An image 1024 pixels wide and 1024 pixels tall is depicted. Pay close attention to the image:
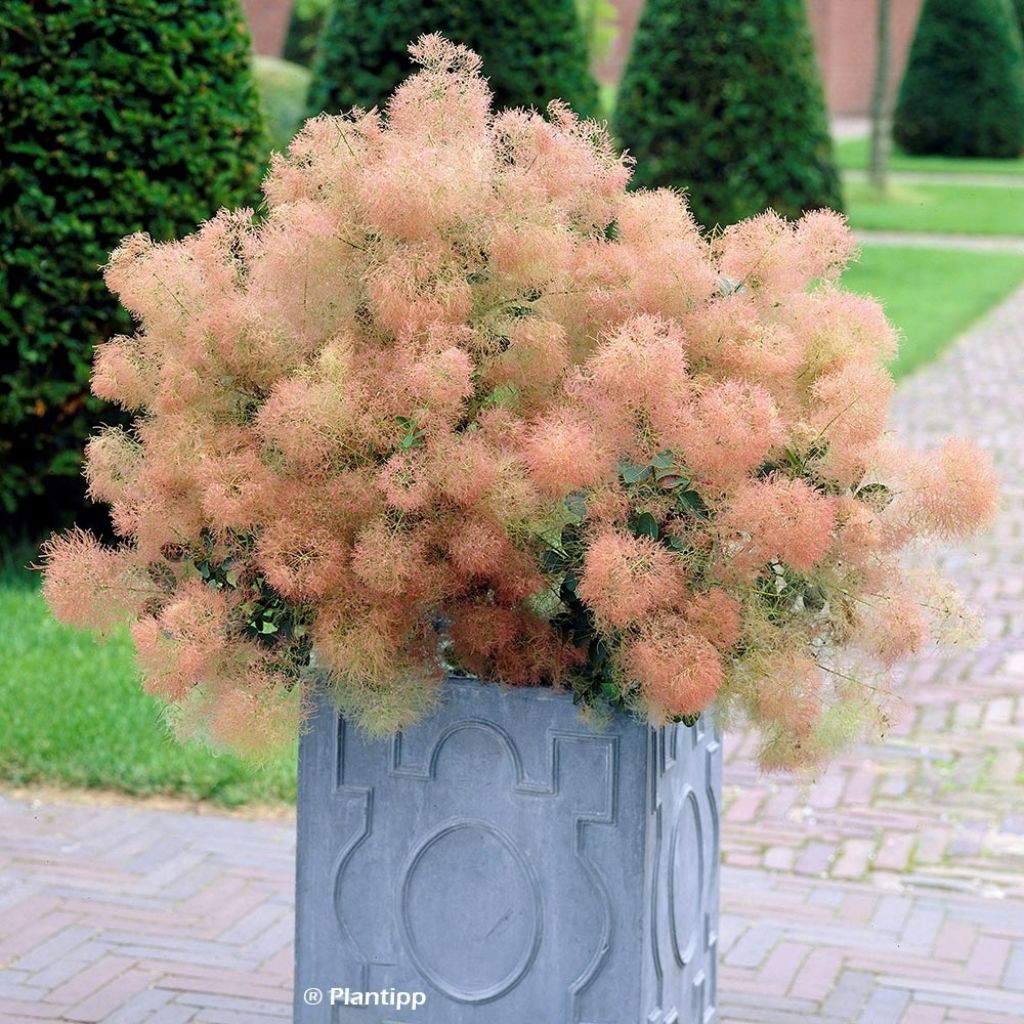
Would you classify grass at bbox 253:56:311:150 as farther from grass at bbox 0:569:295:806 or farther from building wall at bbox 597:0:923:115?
building wall at bbox 597:0:923:115

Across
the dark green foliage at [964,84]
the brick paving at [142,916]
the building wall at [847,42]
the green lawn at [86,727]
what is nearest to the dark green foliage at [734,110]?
the green lawn at [86,727]

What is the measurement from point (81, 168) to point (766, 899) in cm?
346

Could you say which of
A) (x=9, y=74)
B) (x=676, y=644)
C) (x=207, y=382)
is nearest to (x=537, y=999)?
(x=676, y=644)

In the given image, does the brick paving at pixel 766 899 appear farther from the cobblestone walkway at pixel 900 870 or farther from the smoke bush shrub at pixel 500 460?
the smoke bush shrub at pixel 500 460

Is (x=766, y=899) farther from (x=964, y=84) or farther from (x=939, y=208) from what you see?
(x=964, y=84)

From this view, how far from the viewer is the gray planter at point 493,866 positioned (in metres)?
2.44

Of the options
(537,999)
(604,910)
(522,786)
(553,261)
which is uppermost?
(553,261)

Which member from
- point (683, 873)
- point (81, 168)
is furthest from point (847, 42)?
point (683, 873)

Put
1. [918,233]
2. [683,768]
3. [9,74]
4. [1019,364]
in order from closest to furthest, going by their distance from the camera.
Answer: [683,768] < [9,74] < [1019,364] < [918,233]

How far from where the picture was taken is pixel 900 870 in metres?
4.04

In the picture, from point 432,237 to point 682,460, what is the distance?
48 centimetres

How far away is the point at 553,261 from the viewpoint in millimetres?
2404

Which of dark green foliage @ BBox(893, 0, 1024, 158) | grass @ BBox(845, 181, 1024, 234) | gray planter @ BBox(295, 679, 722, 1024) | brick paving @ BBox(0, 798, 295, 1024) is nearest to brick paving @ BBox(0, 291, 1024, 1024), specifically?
brick paving @ BBox(0, 798, 295, 1024)

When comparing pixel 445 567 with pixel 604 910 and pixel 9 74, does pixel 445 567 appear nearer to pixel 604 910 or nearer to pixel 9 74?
pixel 604 910
